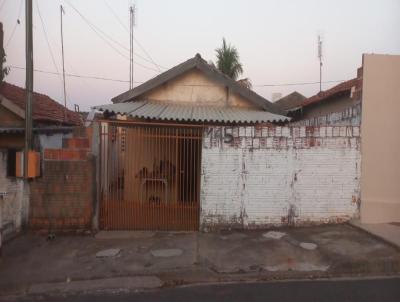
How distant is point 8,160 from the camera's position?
8531mm

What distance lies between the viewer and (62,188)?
8.70m

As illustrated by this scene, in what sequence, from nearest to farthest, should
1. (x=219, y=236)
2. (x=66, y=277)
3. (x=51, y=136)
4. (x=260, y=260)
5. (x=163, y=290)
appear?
(x=163, y=290)
(x=66, y=277)
(x=260, y=260)
(x=219, y=236)
(x=51, y=136)

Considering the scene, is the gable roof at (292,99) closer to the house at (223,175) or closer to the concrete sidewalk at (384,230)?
the house at (223,175)

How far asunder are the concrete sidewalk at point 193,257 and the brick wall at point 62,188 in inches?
18.7

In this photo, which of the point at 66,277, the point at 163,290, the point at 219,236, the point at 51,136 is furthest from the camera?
the point at 51,136

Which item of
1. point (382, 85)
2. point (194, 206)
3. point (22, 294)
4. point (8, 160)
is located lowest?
point (22, 294)

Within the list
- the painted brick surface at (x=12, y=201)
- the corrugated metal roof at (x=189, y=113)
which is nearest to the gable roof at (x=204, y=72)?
the corrugated metal roof at (x=189, y=113)

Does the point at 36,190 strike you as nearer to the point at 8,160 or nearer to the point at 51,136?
the point at 8,160

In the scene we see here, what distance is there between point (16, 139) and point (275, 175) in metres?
7.05

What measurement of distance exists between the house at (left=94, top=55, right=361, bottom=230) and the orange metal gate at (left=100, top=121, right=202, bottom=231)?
0.02 meters

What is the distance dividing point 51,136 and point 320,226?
792 centimetres

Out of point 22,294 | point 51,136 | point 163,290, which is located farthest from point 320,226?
point 51,136

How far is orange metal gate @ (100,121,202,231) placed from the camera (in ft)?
29.0

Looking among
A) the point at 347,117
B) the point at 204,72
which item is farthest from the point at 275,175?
the point at 204,72
